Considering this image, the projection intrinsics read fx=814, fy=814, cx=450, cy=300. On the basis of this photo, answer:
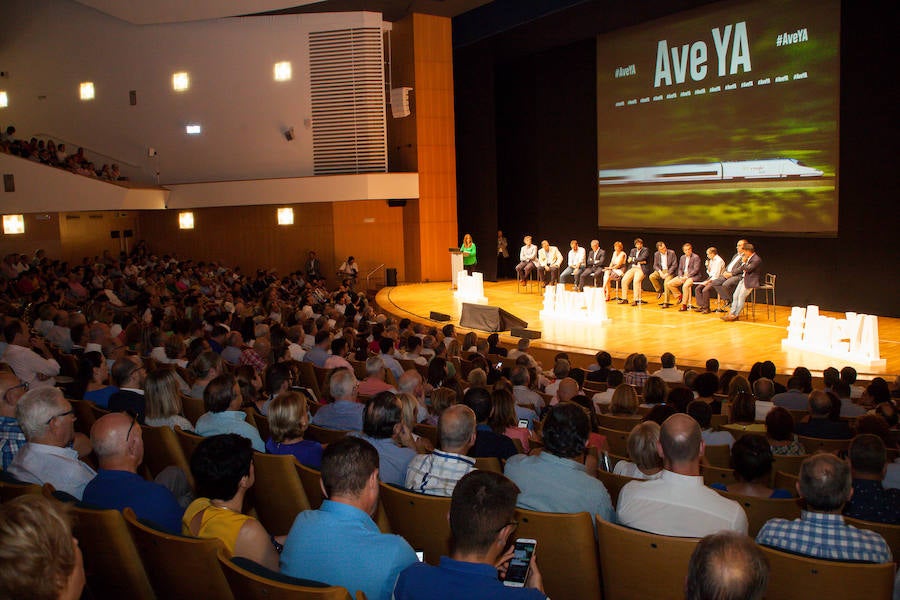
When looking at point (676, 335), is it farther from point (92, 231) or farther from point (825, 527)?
point (92, 231)

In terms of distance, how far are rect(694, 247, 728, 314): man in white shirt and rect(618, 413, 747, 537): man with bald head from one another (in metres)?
9.70

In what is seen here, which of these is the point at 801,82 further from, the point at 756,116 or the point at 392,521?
the point at 392,521

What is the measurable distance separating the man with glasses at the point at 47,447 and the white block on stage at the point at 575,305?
9397mm

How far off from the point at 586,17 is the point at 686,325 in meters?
5.97

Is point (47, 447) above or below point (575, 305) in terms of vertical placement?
above

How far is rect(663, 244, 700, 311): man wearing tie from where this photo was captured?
12875 mm

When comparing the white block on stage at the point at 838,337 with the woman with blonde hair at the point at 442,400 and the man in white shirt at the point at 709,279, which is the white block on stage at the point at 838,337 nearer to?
the man in white shirt at the point at 709,279

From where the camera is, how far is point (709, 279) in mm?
12664

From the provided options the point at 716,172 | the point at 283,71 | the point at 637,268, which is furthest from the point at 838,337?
the point at 283,71

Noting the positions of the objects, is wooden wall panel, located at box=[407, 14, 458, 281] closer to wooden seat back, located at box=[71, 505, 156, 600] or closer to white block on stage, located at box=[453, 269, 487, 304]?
white block on stage, located at box=[453, 269, 487, 304]

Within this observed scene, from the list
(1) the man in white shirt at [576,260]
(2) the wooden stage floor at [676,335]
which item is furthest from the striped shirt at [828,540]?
(1) the man in white shirt at [576,260]

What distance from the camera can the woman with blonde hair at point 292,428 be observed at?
3852mm

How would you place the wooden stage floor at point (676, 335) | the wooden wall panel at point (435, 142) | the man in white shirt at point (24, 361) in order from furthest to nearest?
the wooden wall panel at point (435, 142) < the wooden stage floor at point (676, 335) < the man in white shirt at point (24, 361)

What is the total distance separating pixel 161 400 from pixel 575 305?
898 cm
